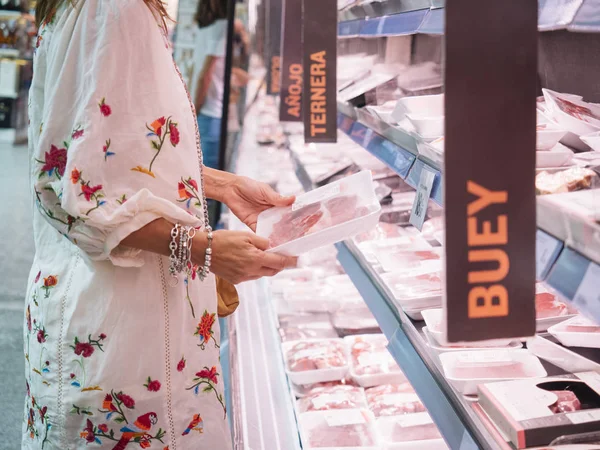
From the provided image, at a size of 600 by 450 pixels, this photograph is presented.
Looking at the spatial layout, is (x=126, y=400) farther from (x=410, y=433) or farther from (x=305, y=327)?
(x=305, y=327)

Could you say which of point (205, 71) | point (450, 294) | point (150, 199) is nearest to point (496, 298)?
point (450, 294)

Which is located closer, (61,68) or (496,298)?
(496,298)

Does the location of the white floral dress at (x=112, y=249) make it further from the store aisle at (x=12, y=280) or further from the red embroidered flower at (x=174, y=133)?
the store aisle at (x=12, y=280)

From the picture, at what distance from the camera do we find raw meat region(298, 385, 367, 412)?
6.93ft

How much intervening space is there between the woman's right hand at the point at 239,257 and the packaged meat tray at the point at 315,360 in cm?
94

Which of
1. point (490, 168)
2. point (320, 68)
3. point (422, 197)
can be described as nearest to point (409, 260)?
point (422, 197)

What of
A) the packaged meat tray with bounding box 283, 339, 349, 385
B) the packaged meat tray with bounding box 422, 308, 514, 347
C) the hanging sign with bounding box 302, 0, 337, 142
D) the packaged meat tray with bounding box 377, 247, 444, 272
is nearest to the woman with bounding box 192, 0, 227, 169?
the hanging sign with bounding box 302, 0, 337, 142

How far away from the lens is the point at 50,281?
1377mm

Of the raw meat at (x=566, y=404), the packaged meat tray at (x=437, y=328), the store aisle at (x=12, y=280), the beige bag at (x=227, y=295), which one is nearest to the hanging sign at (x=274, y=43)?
the store aisle at (x=12, y=280)

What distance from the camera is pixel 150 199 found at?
1.26 m

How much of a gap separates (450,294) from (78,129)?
75cm

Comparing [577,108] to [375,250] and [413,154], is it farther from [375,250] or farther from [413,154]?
[375,250]

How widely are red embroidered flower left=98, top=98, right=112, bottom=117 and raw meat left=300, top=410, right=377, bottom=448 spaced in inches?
43.8

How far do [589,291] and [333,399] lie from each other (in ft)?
4.41
